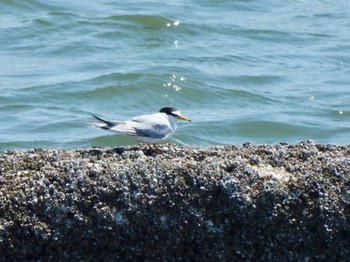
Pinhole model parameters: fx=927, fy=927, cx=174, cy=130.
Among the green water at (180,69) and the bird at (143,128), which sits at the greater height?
the bird at (143,128)

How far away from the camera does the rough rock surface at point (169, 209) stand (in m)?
4.69

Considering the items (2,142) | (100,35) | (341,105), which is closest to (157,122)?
(2,142)

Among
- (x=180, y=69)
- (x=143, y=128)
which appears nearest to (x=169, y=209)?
(x=143, y=128)

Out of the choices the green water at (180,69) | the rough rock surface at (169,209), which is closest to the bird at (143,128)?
the rough rock surface at (169,209)

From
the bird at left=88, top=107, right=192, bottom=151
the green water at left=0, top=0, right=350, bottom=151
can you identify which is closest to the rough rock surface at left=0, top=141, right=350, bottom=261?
the bird at left=88, top=107, right=192, bottom=151

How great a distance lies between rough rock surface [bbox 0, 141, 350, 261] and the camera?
4691mm

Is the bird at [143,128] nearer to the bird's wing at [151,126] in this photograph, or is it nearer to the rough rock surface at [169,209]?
the bird's wing at [151,126]

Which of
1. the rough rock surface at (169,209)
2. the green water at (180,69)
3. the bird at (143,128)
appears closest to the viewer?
the rough rock surface at (169,209)

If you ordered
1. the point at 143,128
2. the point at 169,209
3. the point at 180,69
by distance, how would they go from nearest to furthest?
the point at 169,209 < the point at 143,128 < the point at 180,69

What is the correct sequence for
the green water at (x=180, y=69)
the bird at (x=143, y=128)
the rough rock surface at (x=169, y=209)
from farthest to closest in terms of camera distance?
the green water at (x=180, y=69)
the bird at (x=143, y=128)
the rough rock surface at (x=169, y=209)

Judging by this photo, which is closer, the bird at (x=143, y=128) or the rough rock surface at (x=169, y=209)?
the rough rock surface at (x=169, y=209)

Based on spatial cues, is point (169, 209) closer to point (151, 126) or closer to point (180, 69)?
point (151, 126)

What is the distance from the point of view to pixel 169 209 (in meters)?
4.86

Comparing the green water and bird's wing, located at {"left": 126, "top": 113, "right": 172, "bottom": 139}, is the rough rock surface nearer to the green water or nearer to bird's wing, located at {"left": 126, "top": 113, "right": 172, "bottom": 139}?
bird's wing, located at {"left": 126, "top": 113, "right": 172, "bottom": 139}
